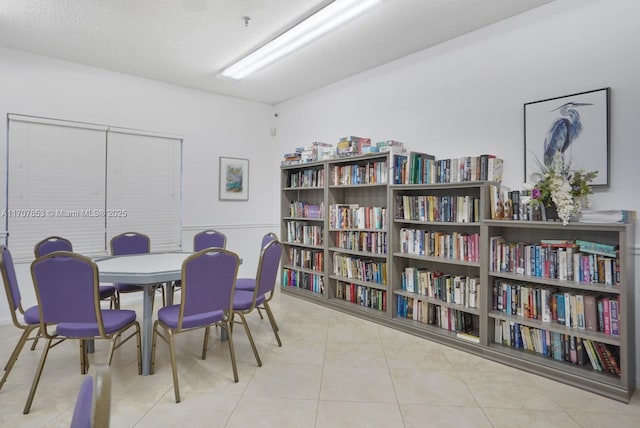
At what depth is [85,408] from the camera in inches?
30.9

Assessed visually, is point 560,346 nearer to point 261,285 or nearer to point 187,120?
point 261,285

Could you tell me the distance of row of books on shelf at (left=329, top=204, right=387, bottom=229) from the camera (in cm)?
425

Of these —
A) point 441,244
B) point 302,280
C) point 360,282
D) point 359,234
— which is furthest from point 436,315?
point 302,280

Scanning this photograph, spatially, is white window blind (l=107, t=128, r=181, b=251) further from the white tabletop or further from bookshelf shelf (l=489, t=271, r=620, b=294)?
bookshelf shelf (l=489, t=271, r=620, b=294)

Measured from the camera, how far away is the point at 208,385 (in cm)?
270

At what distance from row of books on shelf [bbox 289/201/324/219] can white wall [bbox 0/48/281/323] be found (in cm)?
95

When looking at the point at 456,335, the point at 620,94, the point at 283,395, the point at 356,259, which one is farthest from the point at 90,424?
the point at 356,259

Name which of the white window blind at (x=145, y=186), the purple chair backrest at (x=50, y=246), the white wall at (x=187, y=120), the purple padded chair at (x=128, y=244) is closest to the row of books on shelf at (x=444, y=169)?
the white wall at (x=187, y=120)

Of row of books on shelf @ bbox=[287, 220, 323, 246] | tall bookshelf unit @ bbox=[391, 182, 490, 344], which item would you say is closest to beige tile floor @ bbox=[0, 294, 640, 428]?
tall bookshelf unit @ bbox=[391, 182, 490, 344]

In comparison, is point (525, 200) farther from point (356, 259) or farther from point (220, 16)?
point (220, 16)

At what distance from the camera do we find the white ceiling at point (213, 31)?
328cm

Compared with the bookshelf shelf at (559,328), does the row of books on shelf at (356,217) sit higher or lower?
higher

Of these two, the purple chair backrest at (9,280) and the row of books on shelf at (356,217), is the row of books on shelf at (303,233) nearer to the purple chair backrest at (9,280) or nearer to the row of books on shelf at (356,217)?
the row of books on shelf at (356,217)

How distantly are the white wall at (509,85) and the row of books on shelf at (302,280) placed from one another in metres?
2.00
